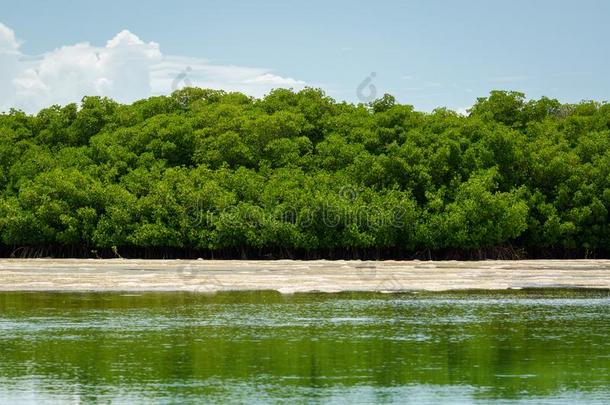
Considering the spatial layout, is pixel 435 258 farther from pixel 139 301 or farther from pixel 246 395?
pixel 246 395

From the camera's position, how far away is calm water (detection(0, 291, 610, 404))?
73.3 feet

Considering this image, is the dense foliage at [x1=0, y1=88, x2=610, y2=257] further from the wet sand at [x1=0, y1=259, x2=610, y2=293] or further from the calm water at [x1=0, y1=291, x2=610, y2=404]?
the calm water at [x1=0, y1=291, x2=610, y2=404]

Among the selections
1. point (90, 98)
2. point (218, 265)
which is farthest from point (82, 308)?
point (90, 98)

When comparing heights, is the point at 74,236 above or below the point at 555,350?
above

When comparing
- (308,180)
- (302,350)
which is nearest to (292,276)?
(308,180)

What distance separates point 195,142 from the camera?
301 feet

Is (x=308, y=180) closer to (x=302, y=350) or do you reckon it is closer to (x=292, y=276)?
(x=292, y=276)

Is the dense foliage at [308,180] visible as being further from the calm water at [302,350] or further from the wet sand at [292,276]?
the calm water at [302,350]

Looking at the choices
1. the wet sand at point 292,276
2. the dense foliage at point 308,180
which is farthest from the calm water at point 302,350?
the dense foliage at point 308,180

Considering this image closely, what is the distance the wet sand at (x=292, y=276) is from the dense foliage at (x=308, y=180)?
5.84 m

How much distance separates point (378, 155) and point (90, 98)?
30.6 m

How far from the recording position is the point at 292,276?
57781 mm

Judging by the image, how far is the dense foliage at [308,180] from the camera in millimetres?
79125

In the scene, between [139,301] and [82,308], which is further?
[139,301]
